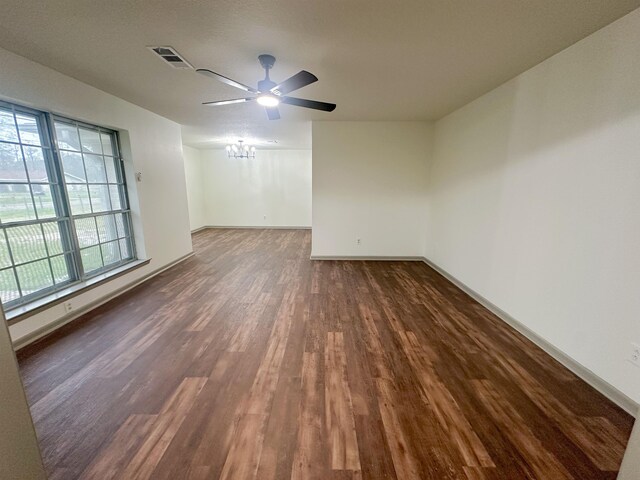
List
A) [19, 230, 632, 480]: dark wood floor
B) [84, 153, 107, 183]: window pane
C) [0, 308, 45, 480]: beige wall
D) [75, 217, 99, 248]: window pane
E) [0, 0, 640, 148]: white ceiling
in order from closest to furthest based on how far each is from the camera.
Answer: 1. [0, 308, 45, 480]: beige wall
2. [19, 230, 632, 480]: dark wood floor
3. [0, 0, 640, 148]: white ceiling
4. [75, 217, 99, 248]: window pane
5. [84, 153, 107, 183]: window pane

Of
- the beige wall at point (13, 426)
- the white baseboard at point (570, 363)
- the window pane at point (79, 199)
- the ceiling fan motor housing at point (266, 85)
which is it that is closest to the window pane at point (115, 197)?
the window pane at point (79, 199)

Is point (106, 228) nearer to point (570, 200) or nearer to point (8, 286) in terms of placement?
point (8, 286)

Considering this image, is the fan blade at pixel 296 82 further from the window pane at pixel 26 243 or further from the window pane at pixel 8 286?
the window pane at pixel 8 286

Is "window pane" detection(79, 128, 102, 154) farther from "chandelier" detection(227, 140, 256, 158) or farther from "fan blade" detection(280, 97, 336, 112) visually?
"chandelier" detection(227, 140, 256, 158)

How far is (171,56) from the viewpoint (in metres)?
2.30

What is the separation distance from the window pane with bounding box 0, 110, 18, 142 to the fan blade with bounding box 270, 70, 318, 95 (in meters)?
2.49

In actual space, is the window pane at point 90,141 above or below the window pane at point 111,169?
above

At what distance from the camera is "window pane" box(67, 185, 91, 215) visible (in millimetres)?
3062

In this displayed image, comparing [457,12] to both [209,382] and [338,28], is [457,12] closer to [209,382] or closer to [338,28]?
[338,28]

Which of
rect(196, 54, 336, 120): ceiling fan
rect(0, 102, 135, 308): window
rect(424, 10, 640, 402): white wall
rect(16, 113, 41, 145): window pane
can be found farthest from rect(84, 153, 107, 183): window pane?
rect(424, 10, 640, 402): white wall

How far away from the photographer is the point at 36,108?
260 centimetres

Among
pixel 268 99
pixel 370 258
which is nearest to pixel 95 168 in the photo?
pixel 268 99

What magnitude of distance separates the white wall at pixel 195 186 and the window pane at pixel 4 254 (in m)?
5.21

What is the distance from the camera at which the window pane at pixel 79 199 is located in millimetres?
3062
